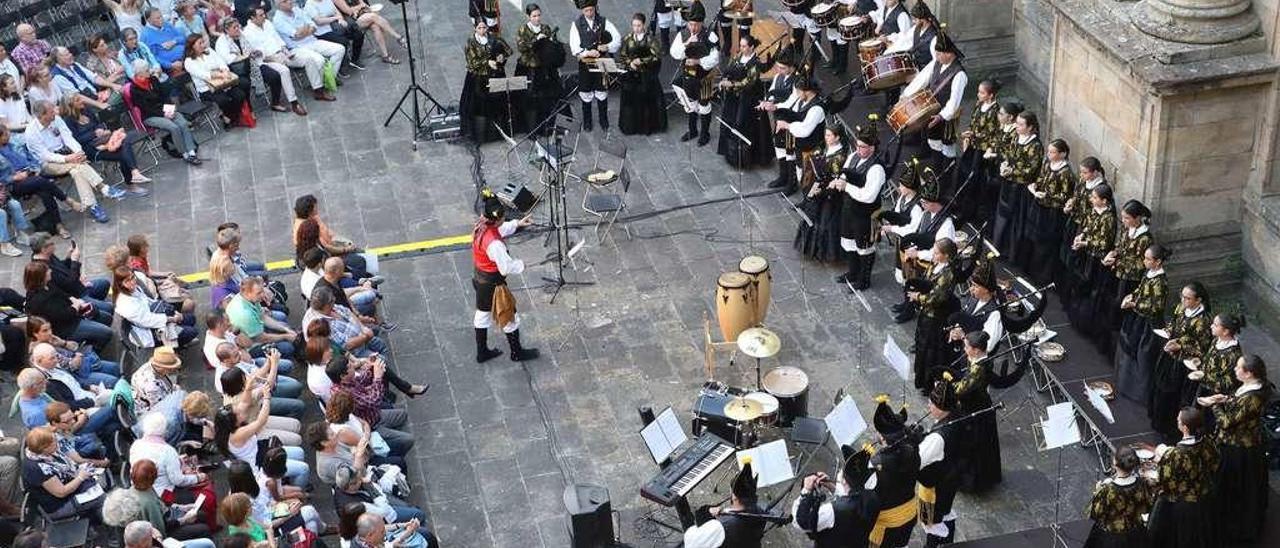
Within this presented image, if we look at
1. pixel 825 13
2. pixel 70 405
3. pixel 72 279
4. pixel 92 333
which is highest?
pixel 825 13

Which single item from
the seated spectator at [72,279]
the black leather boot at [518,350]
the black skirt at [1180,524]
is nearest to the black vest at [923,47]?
the black leather boot at [518,350]

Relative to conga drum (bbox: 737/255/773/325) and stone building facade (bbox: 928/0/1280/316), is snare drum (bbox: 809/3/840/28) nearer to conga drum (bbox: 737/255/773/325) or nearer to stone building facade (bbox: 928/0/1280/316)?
stone building facade (bbox: 928/0/1280/316)

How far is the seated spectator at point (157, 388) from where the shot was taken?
12.7m

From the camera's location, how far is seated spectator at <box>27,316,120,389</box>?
43.4 feet

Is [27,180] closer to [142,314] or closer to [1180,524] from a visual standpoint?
[142,314]

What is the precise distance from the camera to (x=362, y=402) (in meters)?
12.6

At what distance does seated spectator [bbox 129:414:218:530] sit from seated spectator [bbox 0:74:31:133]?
6.11m

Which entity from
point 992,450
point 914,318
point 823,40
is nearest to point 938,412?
point 992,450

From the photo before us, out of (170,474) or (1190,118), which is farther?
(1190,118)

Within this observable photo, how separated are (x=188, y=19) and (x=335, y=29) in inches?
78.3

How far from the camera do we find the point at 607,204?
Result: 53.1 feet

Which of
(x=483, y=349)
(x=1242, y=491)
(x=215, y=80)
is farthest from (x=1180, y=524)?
(x=215, y=80)

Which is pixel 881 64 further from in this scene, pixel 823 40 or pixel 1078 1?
pixel 823 40

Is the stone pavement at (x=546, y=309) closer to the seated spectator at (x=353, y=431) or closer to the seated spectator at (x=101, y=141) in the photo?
the seated spectator at (x=101, y=141)
